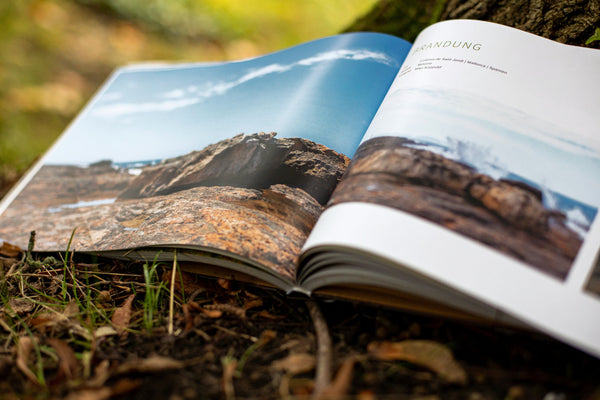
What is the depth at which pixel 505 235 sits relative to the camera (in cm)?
80

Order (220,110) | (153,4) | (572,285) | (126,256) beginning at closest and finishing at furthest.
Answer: (572,285)
(126,256)
(220,110)
(153,4)

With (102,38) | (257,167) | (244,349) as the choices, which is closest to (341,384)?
(244,349)

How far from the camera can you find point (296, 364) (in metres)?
0.76

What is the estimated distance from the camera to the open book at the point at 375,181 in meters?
0.78

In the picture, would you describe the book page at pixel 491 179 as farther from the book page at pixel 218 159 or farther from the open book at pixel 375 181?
the book page at pixel 218 159

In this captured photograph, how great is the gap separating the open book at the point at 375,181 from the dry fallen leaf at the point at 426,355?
91 mm

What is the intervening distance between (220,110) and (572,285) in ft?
3.54

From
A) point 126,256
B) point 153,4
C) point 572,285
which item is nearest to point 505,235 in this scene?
point 572,285

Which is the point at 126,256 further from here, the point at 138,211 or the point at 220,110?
the point at 220,110

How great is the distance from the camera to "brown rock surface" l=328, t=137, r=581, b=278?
2.60 ft

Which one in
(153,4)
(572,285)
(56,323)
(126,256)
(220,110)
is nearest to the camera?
(572,285)

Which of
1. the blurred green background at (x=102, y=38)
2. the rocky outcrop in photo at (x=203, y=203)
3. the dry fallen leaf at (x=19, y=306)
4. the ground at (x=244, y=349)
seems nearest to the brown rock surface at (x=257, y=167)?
the rocky outcrop in photo at (x=203, y=203)

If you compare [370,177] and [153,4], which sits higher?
[153,4]

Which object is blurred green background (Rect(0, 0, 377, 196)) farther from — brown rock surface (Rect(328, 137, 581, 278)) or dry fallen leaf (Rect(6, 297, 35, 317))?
brown rock surface (Rect(328, 137, 581, 278))
